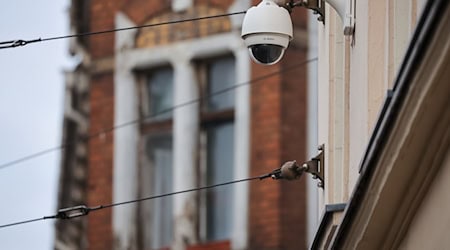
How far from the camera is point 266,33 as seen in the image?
16.2 m

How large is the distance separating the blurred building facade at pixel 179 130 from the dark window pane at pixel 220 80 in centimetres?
1

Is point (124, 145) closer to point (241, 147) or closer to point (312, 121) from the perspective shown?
point (241, 147)

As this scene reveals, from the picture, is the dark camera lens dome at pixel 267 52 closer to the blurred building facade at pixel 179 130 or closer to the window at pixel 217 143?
the blurred building facade at pixel 179 130

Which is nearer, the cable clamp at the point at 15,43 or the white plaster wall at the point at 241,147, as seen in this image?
the cable clamp at the point at 15,43

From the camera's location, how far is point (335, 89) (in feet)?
55.7

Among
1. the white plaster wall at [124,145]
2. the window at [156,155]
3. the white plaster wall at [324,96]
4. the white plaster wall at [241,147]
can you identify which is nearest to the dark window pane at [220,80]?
the white plaster wall at [241,147]

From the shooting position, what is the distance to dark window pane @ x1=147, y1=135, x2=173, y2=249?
1180 inches

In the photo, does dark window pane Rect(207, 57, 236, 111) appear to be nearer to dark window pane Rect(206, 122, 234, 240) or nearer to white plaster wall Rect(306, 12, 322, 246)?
dark window pane Rect(206, 122, 234, 240)

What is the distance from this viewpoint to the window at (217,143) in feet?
96.1

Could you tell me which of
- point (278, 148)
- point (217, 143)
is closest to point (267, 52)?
point (278, 148)

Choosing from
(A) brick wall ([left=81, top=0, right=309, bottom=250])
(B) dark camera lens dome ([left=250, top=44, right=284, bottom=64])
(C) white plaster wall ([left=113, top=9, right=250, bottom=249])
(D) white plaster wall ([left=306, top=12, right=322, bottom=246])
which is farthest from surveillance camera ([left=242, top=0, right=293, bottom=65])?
(C) white plaster wall ([left=113, top=9, right=250, bottom=249])

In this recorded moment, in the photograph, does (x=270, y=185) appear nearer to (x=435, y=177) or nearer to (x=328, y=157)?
(x=328, y=157)

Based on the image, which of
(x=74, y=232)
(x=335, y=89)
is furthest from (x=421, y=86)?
(x=74, y=232)

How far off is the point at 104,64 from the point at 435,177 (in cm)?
1801
